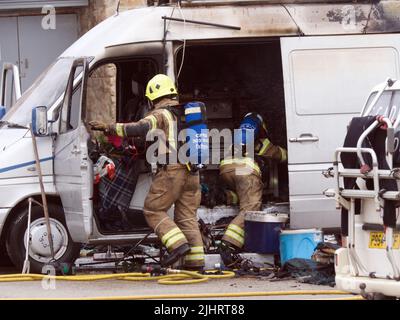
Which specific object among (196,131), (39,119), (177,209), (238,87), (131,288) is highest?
(238,87)

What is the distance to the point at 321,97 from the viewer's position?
12203 mm

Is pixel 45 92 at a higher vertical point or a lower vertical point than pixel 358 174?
higher

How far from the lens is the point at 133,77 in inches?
517

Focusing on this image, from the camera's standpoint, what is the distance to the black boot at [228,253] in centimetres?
1212

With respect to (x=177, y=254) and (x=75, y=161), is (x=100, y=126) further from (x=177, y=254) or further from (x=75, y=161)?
(x=177, y=254)

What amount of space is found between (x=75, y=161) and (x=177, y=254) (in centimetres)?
130

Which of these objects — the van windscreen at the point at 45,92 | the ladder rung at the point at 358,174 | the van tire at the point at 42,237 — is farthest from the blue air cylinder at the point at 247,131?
the ladder rung at the point at 358,174

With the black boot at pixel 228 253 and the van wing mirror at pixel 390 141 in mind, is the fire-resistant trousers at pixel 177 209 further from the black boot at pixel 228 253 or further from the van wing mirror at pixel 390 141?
the van wing mirror at pixel 390 141

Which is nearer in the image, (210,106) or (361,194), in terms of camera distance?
(361,194)

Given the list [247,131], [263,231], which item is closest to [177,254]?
[263,231]

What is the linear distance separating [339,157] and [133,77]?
443 cm

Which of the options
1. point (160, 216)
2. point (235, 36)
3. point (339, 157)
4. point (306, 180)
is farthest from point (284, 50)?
point (339, 157)
